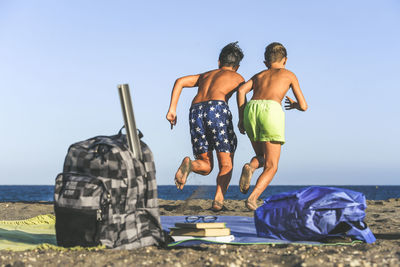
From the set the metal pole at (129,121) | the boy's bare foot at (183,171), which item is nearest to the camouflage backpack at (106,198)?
the metal pole at (129,121)

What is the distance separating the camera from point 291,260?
3295mm

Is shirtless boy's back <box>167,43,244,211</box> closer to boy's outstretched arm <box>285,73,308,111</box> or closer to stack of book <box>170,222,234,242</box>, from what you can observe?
boy's outstretched arm <box>285,73,308,111</box>

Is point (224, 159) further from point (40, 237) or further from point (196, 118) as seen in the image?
point (40, 237)

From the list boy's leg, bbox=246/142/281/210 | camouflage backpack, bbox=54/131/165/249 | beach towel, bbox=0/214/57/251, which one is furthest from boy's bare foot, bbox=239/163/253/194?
beach towel, bbox=0/214/57/251

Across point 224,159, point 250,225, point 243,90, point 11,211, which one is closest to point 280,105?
point 243,90

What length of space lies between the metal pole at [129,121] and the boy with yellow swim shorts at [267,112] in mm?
2063

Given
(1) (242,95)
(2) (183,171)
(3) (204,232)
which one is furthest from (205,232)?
(1) (242,95)

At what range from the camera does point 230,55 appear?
6.26 m

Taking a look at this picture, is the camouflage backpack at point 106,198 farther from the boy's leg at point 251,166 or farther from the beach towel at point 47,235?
the boy's leg at point 251,166

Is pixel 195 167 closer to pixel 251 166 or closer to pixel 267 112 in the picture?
pixel 251 166

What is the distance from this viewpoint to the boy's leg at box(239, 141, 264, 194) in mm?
5574

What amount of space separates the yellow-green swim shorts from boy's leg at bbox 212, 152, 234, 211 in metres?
0.43

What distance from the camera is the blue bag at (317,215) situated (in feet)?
12.9

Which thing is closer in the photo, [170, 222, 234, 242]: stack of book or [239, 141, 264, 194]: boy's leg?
[170, 222, 234, 242]: stack of book
